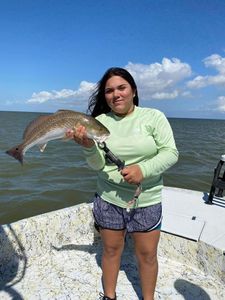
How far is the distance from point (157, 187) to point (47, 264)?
2068 millimetres

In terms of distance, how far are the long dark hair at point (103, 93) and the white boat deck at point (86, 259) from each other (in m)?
1.80

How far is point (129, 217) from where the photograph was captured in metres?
3.21

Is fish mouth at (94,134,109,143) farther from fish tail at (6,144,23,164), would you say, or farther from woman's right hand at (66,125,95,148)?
fish tail at (6,144,23,164)

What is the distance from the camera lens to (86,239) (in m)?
4.99

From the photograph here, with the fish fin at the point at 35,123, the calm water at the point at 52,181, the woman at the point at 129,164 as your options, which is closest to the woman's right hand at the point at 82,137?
the woman at the point at 129,164

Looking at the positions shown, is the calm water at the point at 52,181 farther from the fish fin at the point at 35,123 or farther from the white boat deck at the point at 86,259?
the fish fin at the point at 35,123

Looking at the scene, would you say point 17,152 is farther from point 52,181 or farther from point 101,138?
point 52,181

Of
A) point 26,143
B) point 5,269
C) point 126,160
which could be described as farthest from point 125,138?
point 5,269

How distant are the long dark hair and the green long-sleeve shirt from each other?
0.68 feet

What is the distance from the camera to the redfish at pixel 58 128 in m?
3.09

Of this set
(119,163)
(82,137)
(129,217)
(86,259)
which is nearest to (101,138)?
(82,137)

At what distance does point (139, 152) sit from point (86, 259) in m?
2.25

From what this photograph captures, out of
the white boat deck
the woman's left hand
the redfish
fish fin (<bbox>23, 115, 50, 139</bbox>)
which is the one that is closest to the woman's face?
the redfish

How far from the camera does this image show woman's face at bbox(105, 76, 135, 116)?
3096mm
